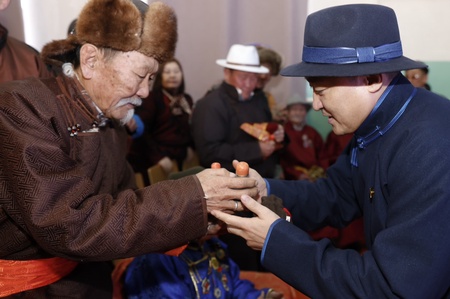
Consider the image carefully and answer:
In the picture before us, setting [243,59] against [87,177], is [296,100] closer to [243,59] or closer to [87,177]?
[243,59]

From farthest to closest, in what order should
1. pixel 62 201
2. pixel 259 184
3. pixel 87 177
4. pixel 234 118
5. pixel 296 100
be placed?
pixel 296 100, pixel 234 118, pixel 259 184, pixel 87 177, pixel 62 201

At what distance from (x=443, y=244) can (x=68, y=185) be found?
3.33ft

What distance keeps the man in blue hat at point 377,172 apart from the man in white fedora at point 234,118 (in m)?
1.70

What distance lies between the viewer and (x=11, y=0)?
238 centimetres

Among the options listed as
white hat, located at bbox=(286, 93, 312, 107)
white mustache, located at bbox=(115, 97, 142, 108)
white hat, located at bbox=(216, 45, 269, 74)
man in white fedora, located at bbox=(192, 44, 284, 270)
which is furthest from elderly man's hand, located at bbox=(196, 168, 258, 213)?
white hat, located at bbox=(286, 93, 312, 107)

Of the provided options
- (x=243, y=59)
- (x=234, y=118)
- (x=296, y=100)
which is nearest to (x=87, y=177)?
(x=234, y=118)

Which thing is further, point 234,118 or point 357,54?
point 234,118

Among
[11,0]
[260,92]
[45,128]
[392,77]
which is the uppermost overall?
[11,0]

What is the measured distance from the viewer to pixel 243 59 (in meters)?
3.40

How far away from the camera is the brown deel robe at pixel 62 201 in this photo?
4.44 ft

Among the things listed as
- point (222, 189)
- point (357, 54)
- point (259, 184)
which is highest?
point (357, 54)

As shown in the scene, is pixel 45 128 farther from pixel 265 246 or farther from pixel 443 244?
pixel 443 244

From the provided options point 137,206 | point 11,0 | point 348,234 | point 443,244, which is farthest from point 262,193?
point 348,234

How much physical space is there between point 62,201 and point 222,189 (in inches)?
18.6
